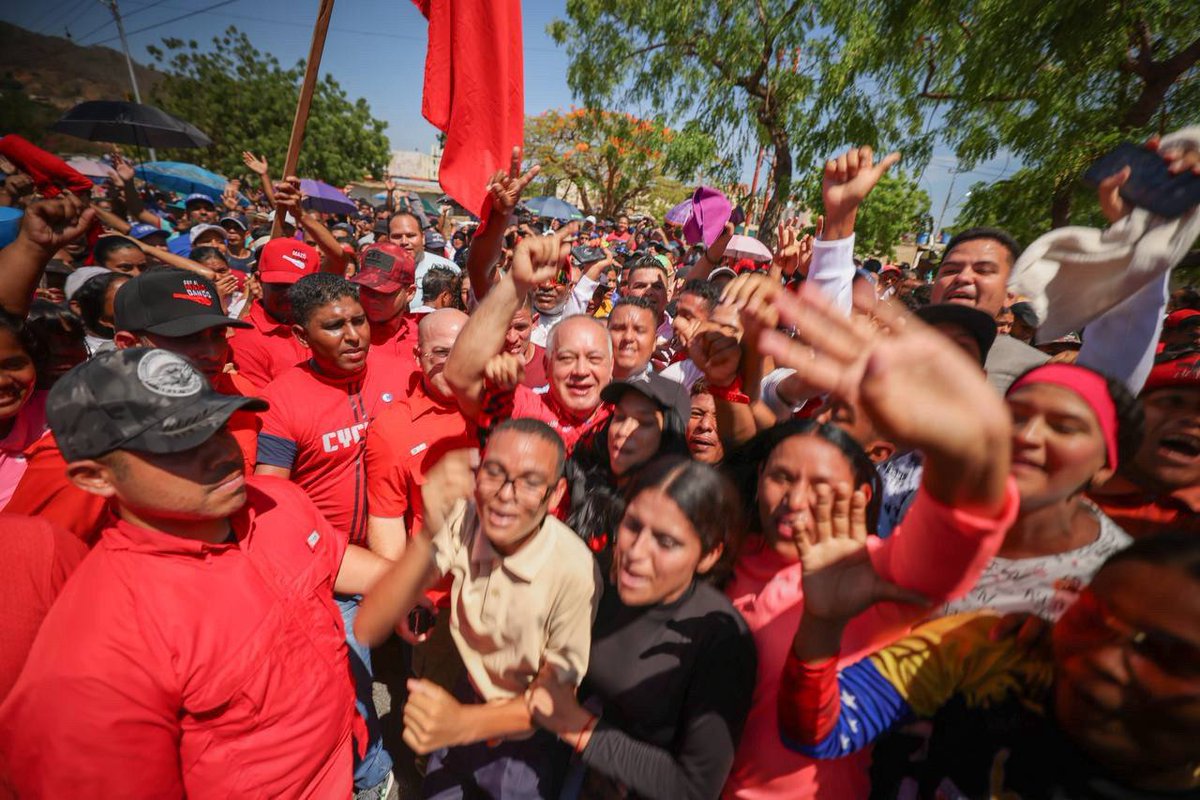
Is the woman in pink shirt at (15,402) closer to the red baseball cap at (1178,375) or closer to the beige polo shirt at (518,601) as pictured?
the beige polo shirt at (518,601)

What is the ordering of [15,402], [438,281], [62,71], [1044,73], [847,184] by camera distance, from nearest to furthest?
[15,402]
[847,184]
[438,281]
[1044,73]
[62,71]

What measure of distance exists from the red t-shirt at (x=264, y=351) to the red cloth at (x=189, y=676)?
1.96m

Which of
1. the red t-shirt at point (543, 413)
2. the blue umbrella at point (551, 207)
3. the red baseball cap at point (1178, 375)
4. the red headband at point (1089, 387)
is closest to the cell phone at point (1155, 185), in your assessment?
the red baseball cap at point (1178, 375)

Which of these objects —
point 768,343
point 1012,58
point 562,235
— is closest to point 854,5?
point 1012,58

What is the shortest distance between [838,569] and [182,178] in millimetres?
21382

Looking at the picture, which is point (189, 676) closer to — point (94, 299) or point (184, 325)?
point (184, 325)

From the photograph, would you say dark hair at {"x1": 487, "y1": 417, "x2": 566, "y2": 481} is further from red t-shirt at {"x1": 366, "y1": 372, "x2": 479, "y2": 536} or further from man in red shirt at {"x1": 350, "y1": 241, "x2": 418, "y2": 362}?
man in red shirt at {"x1": 350, "y1": 241, "x2": 418, "y2": 362}

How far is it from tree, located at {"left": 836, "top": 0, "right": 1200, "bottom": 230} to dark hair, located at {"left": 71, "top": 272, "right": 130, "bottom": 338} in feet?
32.8

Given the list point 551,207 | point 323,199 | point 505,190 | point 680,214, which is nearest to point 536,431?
point 505,190

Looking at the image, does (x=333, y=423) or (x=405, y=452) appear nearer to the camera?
(x=405, y=452)

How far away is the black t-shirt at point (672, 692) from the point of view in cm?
151

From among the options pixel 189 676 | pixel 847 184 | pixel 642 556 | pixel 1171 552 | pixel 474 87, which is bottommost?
pixel 189 676

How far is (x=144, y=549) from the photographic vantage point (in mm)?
1436

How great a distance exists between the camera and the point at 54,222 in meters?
2.49
